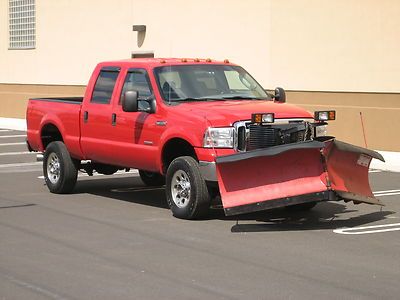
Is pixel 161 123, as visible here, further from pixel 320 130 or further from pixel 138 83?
pixel 320 130

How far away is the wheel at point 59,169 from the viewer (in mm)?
13422

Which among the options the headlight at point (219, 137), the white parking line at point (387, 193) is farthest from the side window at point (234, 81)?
the white parking line at point (387, 193)

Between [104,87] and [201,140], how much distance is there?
8.61ft

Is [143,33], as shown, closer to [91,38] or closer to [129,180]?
[91,38]

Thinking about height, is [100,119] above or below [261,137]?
above

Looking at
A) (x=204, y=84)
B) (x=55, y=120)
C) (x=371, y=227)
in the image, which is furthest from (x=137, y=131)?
(x=371, y=227)

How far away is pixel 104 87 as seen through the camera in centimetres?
1299

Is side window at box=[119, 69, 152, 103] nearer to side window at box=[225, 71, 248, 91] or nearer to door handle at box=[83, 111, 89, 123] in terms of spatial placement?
door handle at box=[83, 111, 89, 123]

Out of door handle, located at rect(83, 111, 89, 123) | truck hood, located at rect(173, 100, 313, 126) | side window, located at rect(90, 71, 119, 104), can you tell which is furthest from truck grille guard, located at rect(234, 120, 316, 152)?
door handle, located at rect(83, 111, 89, 123)

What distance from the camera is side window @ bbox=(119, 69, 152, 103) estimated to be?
12.2 metres

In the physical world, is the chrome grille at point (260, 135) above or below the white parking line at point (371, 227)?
above

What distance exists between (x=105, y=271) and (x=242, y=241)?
2.06 m

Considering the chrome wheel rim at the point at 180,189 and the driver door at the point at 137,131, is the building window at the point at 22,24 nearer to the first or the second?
the driver door at the point at 137,131

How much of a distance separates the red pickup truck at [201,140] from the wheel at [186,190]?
0.04 feet
